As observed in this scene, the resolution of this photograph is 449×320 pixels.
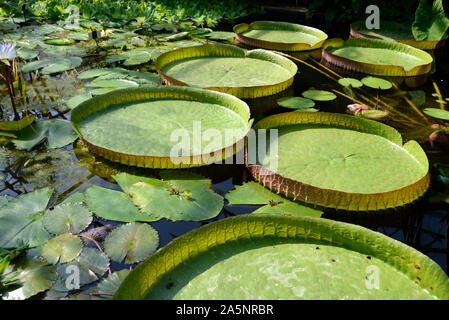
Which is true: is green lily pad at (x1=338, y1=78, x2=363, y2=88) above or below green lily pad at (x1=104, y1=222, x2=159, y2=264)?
above

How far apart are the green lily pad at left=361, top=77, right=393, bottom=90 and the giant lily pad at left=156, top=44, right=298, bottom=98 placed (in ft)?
1.82

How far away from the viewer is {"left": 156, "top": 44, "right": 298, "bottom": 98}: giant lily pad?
2.58m

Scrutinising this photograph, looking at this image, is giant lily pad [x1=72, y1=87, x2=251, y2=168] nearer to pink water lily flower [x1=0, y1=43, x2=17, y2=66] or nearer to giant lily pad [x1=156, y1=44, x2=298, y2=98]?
giant lily pad [x1=156, y1=44, x2=298, y2=98]

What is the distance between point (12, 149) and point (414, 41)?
3.67 meters

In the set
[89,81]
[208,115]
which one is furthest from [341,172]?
[89,81]

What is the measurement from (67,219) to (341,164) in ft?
3.90

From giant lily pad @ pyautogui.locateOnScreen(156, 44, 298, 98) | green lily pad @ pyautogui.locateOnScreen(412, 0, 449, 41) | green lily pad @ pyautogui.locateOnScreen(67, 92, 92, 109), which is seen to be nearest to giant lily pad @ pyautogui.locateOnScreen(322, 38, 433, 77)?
green lily pad @ pyautogui.locateOnScreen(412, 0, 449, 41)

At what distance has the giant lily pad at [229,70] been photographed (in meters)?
2.58

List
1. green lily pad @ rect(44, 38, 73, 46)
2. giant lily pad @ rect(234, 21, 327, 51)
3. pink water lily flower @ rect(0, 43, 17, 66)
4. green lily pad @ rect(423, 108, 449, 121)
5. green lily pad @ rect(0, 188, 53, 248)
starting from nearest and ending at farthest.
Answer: green lily pad @ rect(0, 188, 53, 248), pink water lily flower @ rect(0, 43, 17, 66), green lily pad @ rect(423, 108, 449, 121), green lily pad @ rect(44, 38, 73, 46), giant lily pad @ rect(234, 21, 327, 51)

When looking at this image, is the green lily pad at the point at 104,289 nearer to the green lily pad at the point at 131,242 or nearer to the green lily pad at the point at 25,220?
the green lily pad at the point at 131,242

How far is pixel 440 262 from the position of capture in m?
1.36

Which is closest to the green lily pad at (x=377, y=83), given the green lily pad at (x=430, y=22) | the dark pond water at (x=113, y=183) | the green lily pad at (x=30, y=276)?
the dark pond water at (x=113, y=183)

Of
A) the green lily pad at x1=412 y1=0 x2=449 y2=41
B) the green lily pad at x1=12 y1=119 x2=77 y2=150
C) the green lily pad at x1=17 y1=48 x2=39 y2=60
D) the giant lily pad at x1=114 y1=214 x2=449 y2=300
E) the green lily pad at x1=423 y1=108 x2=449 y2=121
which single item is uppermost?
the green lily pad at x1=412 y1=0 x2=449 y2=41
